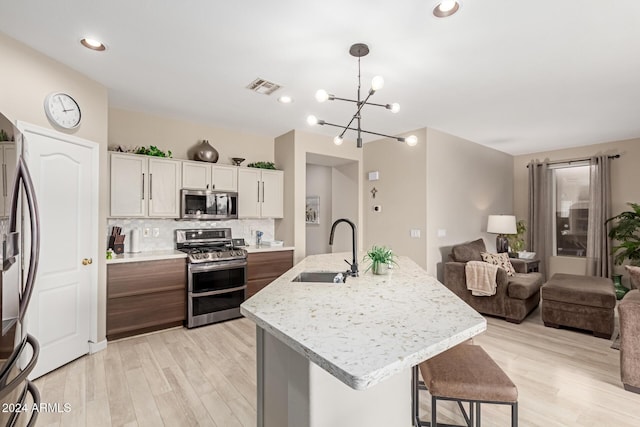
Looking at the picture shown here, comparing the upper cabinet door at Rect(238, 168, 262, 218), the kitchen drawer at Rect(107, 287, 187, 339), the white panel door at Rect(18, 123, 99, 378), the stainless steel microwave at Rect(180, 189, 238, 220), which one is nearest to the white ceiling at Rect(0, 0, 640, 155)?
the white panel door at Rect(18, 123, 99, 378)

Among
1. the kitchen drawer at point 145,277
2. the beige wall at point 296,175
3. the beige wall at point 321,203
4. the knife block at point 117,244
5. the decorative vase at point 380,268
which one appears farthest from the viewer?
the beige wall at point 321,203

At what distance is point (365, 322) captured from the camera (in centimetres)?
124

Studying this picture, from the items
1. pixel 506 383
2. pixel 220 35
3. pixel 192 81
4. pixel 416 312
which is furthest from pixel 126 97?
pixel 506 383

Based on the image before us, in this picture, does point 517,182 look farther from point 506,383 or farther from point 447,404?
point 506,383

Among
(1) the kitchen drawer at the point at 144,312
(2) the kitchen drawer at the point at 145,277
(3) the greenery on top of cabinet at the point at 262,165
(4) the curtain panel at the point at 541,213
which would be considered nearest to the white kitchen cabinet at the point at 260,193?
(3) the greenery on top of cabinet at the point at 262,165

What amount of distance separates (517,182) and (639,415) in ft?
16.9

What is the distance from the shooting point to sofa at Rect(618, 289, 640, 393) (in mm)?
2342

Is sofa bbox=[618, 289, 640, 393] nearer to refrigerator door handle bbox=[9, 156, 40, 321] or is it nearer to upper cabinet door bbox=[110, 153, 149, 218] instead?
refrigerator door handle bbox=[9, 156, 40, 321]

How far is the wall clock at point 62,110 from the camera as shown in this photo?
8.41 ft

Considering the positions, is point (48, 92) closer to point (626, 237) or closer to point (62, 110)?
point (62, 110)

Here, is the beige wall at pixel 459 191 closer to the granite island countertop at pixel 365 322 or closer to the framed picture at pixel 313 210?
the framed picture at pixel 313 210

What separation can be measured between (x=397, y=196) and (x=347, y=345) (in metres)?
4.00

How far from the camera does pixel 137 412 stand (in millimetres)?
2113

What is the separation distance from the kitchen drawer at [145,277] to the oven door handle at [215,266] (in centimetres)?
13
